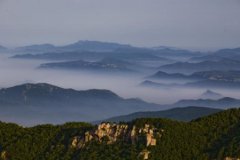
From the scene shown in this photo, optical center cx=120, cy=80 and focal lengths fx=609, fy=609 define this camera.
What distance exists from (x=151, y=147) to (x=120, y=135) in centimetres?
1019

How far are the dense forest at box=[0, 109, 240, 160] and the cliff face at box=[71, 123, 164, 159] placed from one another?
109 centimetres

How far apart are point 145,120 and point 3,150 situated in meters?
42.4

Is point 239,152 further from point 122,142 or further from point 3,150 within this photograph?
point 3,150

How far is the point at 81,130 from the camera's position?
180 metres

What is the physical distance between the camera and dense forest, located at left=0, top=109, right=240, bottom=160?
545 ft

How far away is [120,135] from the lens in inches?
6796

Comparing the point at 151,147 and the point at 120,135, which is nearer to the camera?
the point at 151,147

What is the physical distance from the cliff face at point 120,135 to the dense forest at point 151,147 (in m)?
1.09

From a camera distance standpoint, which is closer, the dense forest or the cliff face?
the dense forest

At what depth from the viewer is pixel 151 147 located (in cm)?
16788

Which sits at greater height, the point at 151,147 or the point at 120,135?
the point at 120,135

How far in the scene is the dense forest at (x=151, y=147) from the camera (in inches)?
6545

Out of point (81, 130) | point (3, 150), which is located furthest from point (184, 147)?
point (3, 150)

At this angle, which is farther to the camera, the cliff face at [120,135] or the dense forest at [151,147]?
the cliff face at [120,135]
